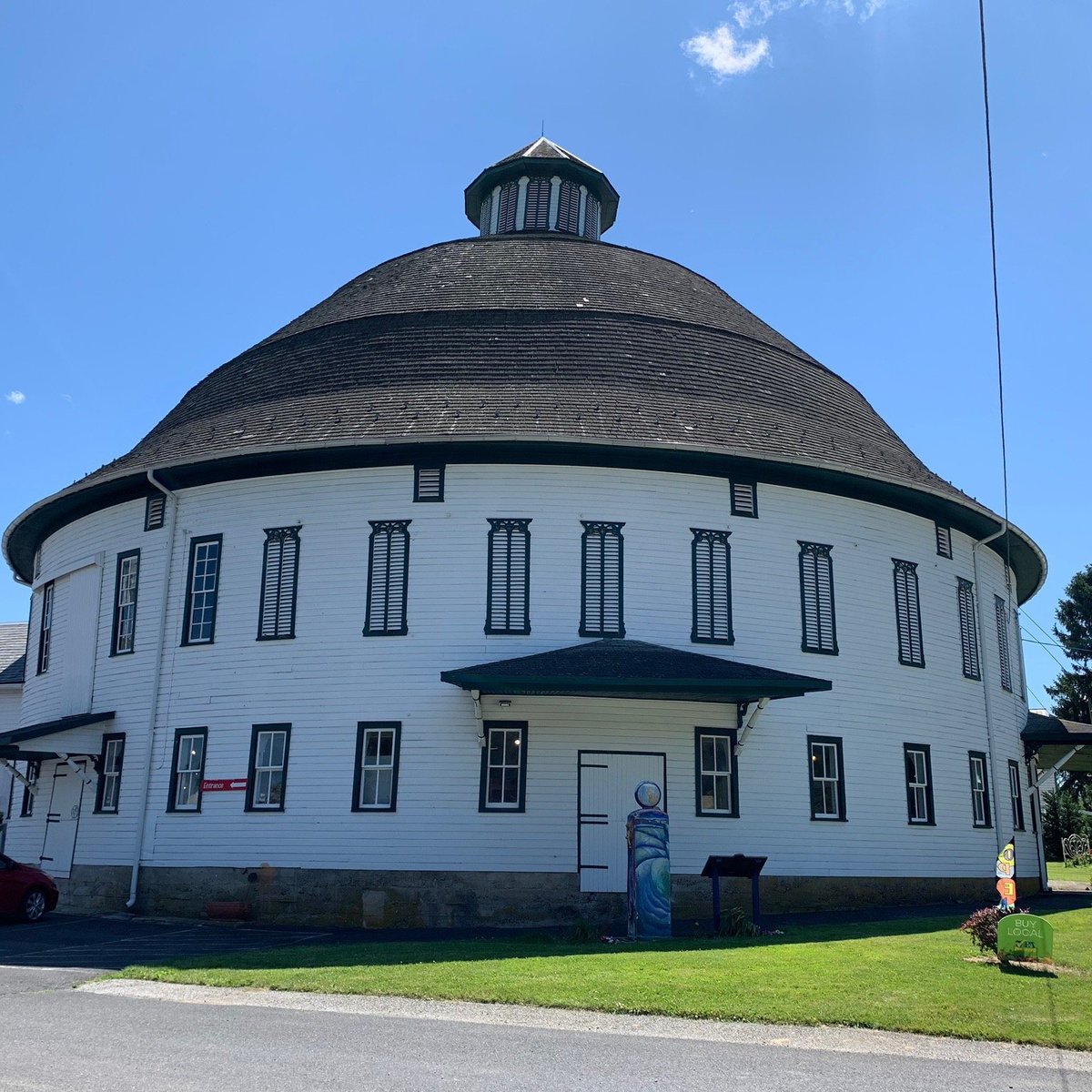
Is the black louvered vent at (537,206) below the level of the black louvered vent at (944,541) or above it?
above

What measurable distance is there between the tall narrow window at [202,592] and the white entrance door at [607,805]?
7.32 metres

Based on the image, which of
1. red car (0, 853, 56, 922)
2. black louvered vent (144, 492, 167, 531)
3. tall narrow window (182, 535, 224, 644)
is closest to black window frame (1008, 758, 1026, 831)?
tall narrow window (182, 535, 224, 644)

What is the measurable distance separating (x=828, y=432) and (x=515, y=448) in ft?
21.9

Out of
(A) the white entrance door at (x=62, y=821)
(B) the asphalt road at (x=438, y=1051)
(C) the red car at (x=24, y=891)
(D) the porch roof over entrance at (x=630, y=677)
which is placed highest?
(D) the porch roof over entrance at (x=630, y=677)

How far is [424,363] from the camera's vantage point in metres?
22.4

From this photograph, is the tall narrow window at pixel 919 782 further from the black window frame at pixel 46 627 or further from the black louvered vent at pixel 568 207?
the black louvered vent at pixel 568 207

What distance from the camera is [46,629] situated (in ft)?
83.3

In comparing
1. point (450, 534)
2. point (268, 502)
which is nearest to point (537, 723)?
point (450, 534)

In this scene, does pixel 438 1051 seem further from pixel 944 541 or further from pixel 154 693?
pixel 944 541

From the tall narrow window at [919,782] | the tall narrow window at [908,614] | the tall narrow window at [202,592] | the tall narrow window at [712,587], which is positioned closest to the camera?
the tall narrow window at [712,587]

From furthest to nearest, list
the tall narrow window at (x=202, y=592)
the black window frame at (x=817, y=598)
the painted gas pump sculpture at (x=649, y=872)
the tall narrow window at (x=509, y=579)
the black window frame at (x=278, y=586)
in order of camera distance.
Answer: the tall narrow window at (x=202, y=592) → the black window frame at (x=817, y=598) → the black window frame at (x=278, y=586) → the tall narrow window at (x=509, y=579) → the painted gas pump sculpture at (x=649, y=872)

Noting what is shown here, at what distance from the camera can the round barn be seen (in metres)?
19.0

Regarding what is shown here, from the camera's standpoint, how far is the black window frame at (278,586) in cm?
2031

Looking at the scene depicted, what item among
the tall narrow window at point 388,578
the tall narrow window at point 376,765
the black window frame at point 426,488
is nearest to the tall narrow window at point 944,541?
the black window frame at point 426,488
